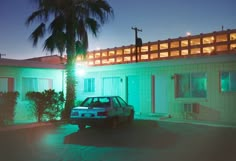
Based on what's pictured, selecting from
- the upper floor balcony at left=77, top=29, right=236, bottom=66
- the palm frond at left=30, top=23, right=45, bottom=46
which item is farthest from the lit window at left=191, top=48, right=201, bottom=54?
the palm frond at left=30, top=23, right=45, bottom=46

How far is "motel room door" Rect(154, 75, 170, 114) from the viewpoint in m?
15.8

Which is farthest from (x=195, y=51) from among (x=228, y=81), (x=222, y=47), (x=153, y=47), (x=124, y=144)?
(x=124, y=144)

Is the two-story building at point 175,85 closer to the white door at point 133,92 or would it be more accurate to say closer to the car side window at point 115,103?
the white door at point 133,92

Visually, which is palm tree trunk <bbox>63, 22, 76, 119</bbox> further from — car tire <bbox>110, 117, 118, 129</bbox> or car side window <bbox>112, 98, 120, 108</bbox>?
car tire <bbox>110, 117, 118, 129</bbox>

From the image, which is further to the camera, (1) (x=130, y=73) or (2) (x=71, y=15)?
(1) (x=130, y=73)

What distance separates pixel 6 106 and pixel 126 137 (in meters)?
6.03

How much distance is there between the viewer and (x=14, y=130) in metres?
11.9

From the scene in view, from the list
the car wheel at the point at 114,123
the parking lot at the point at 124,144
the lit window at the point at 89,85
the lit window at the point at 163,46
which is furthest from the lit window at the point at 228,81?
the lit window at the point at 163,46

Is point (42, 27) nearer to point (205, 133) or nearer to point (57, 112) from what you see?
point (57, 112)

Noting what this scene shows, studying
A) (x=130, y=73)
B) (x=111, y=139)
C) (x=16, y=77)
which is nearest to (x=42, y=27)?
(x=16, y=77)

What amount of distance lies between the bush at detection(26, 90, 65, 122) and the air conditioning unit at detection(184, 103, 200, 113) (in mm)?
6547

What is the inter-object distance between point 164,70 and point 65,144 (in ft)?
28.2

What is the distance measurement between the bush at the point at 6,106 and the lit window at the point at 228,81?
9.70m

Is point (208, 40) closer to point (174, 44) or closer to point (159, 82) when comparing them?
point (174, 44)
